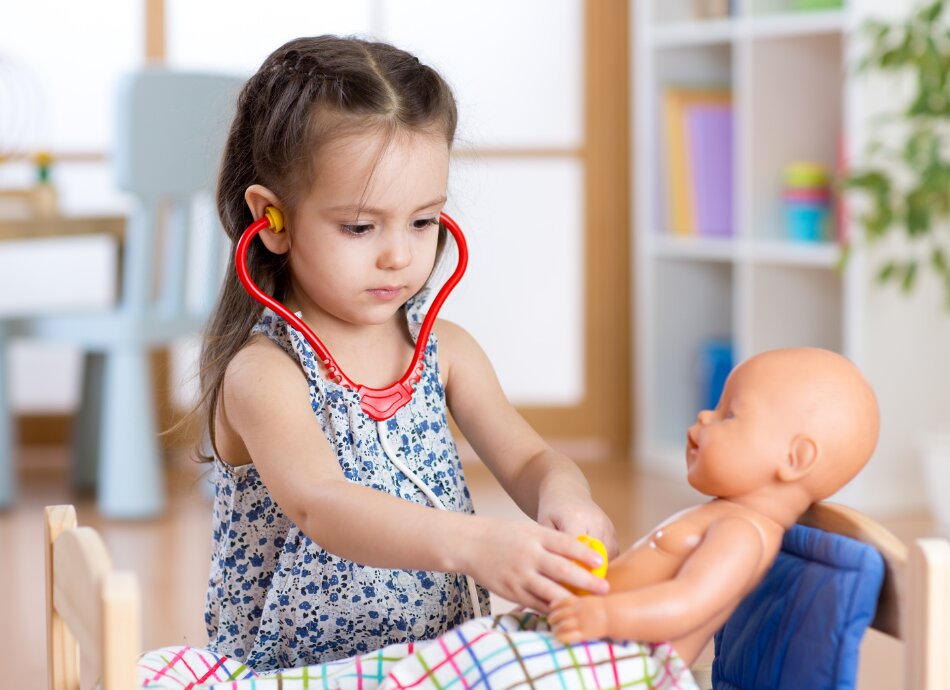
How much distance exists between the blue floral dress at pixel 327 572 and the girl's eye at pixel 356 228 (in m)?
0.11

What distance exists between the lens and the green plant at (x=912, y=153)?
98.7 inches

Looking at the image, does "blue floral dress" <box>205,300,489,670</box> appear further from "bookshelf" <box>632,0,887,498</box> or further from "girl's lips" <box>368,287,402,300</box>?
"bookshelf" <box>632,0,887,498</box>

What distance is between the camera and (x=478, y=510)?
3.03 meters

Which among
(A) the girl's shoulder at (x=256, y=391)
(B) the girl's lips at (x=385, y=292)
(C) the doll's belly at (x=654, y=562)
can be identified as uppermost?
(B) the girl's lips at (x=385, y=292)

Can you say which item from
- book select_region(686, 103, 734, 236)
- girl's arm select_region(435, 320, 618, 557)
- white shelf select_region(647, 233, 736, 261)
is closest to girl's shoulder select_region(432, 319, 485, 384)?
girl's arm select_region(435, 320, 618, 557)

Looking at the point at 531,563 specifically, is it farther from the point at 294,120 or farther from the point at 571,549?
the point at 294,120

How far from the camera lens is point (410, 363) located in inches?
50.4

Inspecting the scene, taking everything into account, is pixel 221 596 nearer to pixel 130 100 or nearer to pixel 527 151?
pixel 130 100

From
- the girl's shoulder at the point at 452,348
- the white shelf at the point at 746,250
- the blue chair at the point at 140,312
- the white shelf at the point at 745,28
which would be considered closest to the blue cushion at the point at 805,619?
the girl's shoulder at the point at 452,348

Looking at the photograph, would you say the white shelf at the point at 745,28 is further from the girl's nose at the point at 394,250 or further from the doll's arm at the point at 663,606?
the doll's arm at the point at 663,606

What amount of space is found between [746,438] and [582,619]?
0.64ft

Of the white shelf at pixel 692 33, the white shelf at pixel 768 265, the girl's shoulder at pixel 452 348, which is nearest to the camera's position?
the girl's shoulder at pixel 452 348

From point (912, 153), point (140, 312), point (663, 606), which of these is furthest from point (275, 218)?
point (140, 312)

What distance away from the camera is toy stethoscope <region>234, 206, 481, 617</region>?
1179 mm
